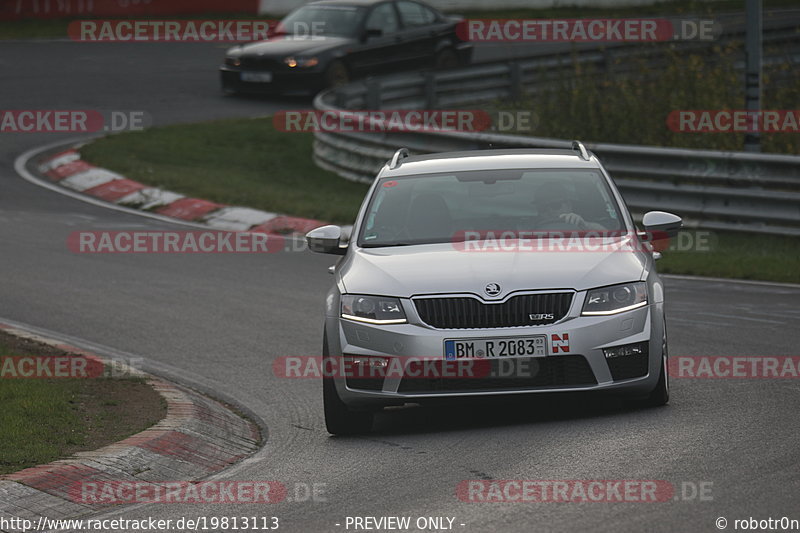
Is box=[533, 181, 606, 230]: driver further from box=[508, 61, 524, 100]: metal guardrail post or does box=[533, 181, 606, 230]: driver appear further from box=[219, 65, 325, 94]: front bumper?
box=[508, 61, 524, 100]: metal guardrail post

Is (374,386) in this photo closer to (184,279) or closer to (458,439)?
(458,439)

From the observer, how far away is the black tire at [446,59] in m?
28.8

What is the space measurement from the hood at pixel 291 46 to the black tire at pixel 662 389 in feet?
61.6

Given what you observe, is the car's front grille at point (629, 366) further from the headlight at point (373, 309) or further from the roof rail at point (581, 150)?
the roof rail at point (581, 150)

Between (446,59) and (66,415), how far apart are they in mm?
21333

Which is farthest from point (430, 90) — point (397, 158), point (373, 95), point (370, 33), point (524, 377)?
point (524, 377)

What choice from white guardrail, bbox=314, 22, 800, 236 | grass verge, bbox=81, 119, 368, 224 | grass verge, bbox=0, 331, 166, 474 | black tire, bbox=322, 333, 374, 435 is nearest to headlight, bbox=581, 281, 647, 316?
black tire, bbox=322, 333, 374, 435

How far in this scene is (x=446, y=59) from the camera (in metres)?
28.9

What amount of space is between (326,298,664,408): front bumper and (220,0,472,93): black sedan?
1873 cm

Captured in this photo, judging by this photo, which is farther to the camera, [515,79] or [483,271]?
[515,79]

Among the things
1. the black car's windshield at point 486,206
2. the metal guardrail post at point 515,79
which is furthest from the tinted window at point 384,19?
the black car's windshield at point 486,206

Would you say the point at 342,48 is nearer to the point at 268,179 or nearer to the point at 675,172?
the point at 268,179

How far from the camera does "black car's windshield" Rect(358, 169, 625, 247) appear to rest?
8797mm

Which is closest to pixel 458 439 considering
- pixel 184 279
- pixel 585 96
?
pixel 184 279
